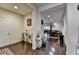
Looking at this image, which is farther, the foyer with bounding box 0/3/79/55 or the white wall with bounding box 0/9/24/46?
the white wall with bounding box 0/9/24/46

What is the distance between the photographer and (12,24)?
12.2ft

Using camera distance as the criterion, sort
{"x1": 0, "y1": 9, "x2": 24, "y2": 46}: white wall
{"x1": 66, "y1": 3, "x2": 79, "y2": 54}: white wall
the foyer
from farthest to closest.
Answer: {"x1": 0, "y1": 9, "x2": 24, "y2": 46}: white wall → the foyer → {"x1": 66, "y1": 3, "x2": 79, "y2": 54}: white wall

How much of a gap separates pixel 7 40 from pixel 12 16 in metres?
1.19

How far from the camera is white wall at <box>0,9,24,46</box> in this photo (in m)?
3.32

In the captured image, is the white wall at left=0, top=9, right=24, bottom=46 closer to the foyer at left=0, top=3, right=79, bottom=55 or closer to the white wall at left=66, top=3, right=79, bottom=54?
the foyer at left=0, top=3, right=79, bottom=55

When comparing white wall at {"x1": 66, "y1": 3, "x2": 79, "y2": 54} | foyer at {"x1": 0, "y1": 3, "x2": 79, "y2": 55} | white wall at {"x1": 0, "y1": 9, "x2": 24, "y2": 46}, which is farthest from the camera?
white wall at {"x1": 0, "y1": 9, "x2": 24, "y2": 46}

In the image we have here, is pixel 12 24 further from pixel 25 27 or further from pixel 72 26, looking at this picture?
pixel 72 26

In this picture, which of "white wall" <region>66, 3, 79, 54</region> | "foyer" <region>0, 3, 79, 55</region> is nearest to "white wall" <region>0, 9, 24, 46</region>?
"foyer" <region>0, 3, 79, 55</region>

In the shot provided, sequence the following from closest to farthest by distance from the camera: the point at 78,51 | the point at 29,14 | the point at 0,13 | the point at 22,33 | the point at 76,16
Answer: the point at 78,51 < the point at 76,16 < the point at 0,13 < the point at 29,14 < the point at 22,33

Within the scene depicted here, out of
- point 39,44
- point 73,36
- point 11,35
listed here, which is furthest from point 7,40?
point 73,36

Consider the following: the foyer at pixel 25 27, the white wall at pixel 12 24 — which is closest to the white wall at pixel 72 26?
the foyer at pixel 25 27

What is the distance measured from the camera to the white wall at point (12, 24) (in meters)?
3.32

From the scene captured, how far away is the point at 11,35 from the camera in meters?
3.67

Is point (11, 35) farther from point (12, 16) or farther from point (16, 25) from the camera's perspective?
point (12, 16)
